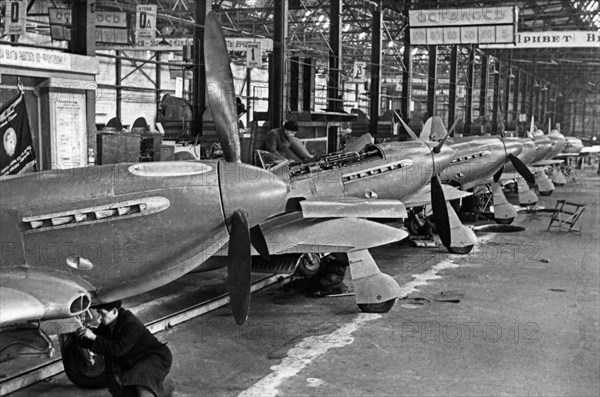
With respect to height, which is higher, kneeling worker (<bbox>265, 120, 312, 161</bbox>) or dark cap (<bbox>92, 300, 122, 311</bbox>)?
kneeling worker (<bbox>265, 120, 312, 161</bbox>)

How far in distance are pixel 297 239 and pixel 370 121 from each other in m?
13.6

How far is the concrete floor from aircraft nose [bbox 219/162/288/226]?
1.54 metres

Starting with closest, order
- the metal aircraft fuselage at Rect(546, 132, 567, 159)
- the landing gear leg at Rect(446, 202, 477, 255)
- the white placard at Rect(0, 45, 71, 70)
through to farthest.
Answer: the white placard at Rect(0, 45, 71, 70) → the landing gear leg at Rect(446, 202, 477, 255) → the metal aircraft fuselage at Rect(546, 132, 567, 159)

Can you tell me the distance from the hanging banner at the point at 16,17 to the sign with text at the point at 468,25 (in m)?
9.79

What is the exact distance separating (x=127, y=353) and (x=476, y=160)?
11340mm

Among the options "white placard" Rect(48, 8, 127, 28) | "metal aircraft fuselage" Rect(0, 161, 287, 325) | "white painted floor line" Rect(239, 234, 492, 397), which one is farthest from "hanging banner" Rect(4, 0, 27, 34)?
"metal aircraft fuselage" Rect(0, 161, 287, 325)

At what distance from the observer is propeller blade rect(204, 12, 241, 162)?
5707 mm

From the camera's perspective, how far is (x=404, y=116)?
23.5 metres

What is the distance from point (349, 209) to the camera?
8.38 metres

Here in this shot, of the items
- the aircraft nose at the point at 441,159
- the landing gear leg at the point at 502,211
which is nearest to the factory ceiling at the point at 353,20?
the landing gear leg at the point at 502,211

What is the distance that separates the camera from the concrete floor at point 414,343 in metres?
6.01

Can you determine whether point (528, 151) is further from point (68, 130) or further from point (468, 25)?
point (68, 130)

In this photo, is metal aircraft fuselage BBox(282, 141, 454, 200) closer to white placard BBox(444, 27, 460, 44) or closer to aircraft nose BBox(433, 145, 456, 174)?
aircraft nose BBox(433, 145, 456, 174)

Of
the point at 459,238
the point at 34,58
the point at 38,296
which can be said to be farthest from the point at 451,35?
the point at 38,296
